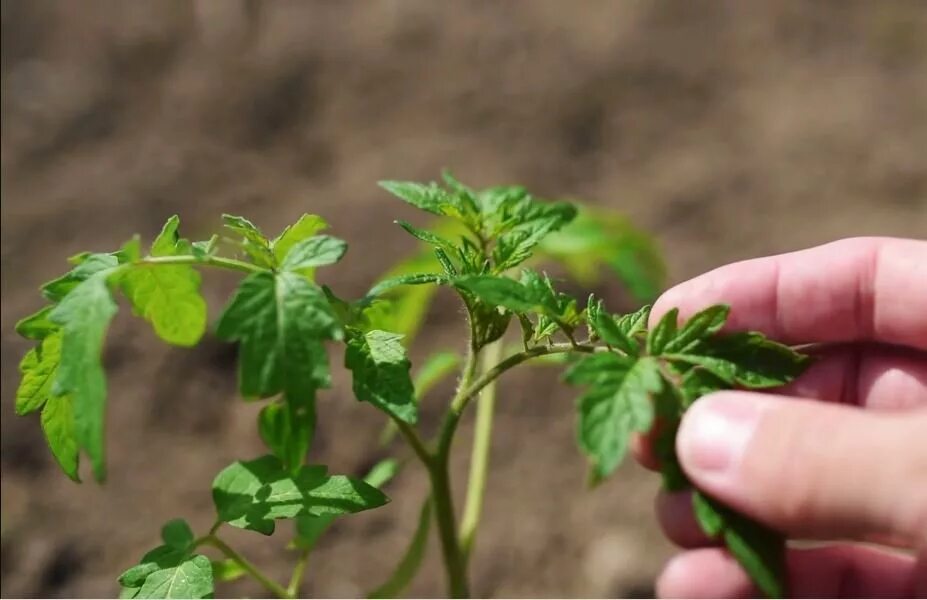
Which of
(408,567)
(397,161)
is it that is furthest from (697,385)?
(397,161)

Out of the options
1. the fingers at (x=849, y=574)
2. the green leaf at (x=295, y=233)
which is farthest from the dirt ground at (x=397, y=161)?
the green leaf at (x=295, y=233)

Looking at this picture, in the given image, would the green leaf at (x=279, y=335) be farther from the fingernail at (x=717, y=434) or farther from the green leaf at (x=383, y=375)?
the fingernail at (x=717, y=434)

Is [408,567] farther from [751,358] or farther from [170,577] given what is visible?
[751,358]

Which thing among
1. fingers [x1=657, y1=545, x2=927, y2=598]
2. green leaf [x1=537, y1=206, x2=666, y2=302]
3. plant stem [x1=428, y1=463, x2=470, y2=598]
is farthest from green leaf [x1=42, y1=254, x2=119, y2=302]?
green leaf [x1=537, y1=206, x2=666, y2=302]

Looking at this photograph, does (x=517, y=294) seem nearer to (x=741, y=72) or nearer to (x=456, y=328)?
(x=456, y=328)

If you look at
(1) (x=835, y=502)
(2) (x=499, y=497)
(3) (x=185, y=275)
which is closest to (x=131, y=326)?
(2) (x=499, y=497)
